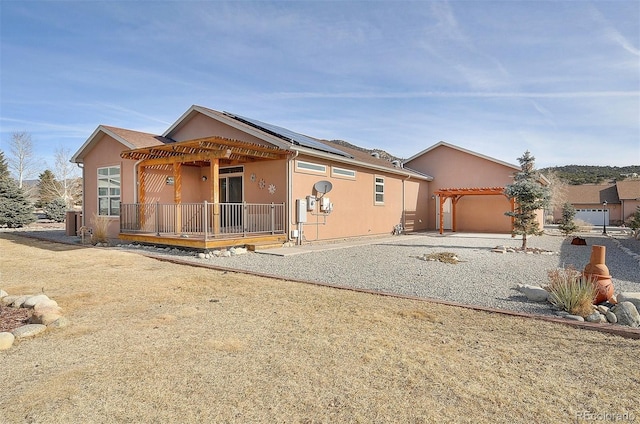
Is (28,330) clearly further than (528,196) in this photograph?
No

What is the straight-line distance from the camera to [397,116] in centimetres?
2220

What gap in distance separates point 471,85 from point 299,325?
15.1 metres

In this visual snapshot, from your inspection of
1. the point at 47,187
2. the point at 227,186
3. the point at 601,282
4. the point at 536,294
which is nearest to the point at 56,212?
the point at 47,187

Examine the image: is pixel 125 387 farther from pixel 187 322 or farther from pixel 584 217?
pixel 584 217

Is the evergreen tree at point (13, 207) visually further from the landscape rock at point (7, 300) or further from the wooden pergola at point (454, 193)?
the wooden pergola at point (454, 193)

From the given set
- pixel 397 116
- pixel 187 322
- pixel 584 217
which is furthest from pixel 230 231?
pixel 584 217

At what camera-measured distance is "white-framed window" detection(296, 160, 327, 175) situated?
12172 millimetres

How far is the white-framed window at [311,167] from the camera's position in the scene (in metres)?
12.2

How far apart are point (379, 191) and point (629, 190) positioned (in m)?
36.0

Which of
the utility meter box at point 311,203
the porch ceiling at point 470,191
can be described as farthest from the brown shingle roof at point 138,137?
the porch ceiling at point 470,191

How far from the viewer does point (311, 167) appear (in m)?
12.7

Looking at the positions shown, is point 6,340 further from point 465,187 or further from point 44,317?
point 465,187

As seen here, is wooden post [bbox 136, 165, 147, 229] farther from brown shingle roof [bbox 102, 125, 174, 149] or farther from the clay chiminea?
the clay chiminea

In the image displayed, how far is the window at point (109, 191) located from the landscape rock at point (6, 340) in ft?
36.1
